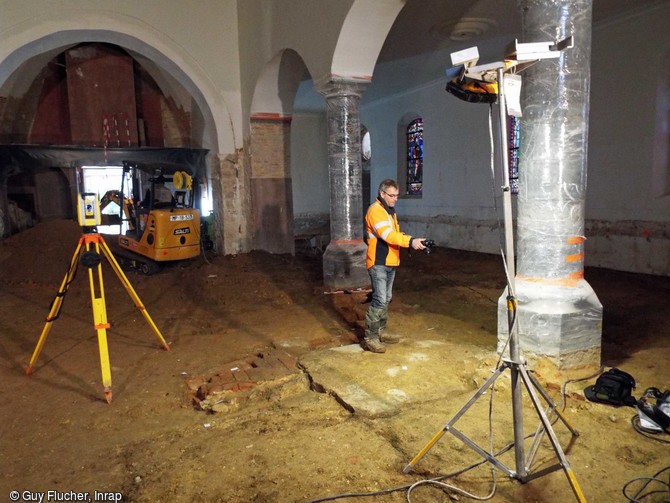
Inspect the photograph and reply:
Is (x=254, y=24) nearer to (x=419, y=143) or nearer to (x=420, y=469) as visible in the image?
(x=419, y=143)

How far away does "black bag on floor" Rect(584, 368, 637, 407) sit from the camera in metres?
3.35

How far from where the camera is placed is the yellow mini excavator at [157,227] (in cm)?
907

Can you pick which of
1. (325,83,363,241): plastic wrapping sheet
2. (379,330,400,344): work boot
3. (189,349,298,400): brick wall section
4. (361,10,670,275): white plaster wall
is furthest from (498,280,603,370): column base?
(325,83,363,241): plastic wrapping sheet

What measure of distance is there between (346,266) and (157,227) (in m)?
3.96

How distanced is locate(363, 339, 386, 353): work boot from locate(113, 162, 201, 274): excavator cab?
5.73m

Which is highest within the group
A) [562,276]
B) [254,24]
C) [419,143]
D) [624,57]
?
[254,24]

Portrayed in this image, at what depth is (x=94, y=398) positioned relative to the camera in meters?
4.11

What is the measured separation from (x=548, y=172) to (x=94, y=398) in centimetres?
426

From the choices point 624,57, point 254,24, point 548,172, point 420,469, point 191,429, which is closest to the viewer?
point 420,469

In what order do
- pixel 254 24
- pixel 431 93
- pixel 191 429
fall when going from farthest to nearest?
pixel 431 93, pixel 254 24, pixel 191 429

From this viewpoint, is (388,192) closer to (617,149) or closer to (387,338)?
(387,338)

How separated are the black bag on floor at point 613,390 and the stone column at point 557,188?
299 millimetres

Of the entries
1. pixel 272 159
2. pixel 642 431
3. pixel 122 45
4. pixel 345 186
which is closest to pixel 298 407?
pixel 642 431

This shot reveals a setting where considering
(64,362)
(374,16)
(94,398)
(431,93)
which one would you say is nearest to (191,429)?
(94,398)
